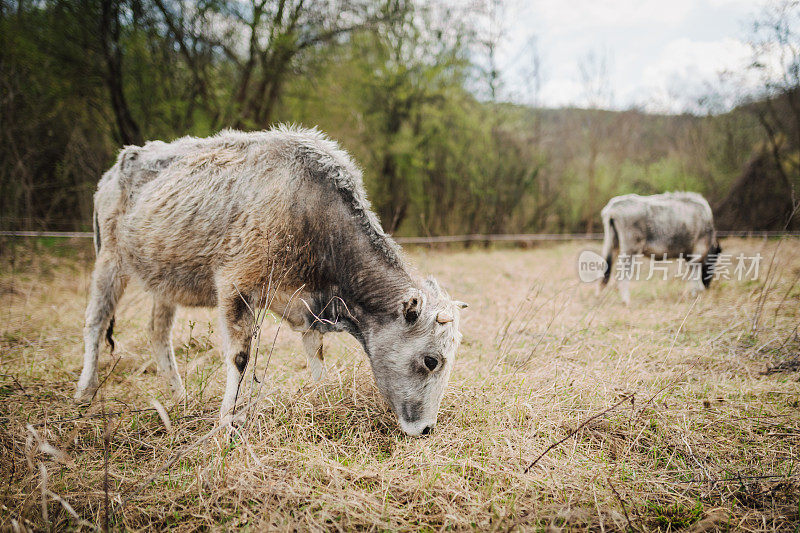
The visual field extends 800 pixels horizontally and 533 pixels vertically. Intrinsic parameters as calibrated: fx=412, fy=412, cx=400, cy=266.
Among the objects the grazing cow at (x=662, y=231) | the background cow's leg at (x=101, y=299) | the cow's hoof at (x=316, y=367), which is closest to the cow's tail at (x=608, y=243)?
the grazing cow at (x=662, y=231)

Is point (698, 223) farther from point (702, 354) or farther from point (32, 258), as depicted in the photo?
point (32, 258)

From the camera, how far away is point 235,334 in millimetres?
3055

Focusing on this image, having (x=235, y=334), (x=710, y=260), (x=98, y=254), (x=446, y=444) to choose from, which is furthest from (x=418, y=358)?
(x=710, y=260)

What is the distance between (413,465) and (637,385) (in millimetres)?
2169

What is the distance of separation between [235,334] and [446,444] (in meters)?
1.70

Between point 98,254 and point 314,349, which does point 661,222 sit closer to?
point 314,349

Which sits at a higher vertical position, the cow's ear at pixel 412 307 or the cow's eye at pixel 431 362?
the cow's ear at pixel 412 307

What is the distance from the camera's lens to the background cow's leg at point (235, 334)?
304cm

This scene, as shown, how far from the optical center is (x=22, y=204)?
8836 mm

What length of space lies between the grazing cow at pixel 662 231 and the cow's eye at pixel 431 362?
18.7ft

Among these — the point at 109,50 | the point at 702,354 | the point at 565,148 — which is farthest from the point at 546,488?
the point at 565,148

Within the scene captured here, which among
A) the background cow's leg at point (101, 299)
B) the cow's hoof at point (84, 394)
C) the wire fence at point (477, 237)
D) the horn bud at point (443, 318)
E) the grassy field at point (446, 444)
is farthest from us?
the wire fence at point (477, 237)

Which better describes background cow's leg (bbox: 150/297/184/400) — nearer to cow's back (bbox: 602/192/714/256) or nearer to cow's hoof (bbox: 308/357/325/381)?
cow's hoof (bbox: 308/357/325/381)

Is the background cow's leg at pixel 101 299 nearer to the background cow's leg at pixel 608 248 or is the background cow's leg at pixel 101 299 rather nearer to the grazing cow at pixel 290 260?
the grazing cow at pixel 290 260
